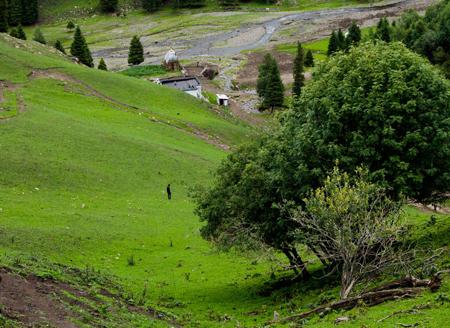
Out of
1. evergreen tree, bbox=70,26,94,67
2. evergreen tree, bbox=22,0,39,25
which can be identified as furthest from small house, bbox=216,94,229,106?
evergreen tree, bbox=22,0,39,25

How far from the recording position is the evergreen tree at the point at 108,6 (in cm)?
18724

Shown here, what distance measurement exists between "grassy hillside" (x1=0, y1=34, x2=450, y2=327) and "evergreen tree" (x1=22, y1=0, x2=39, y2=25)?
100565mm

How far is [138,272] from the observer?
3812 cm

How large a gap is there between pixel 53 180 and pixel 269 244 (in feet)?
72.8

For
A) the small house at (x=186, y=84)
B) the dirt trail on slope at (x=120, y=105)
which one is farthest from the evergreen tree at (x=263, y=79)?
the dirt trail on slope at (x=120, y=105)

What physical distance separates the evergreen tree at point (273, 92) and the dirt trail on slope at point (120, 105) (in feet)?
95.4

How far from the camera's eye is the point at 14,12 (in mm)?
174875

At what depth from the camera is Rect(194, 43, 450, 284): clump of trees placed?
103 ft

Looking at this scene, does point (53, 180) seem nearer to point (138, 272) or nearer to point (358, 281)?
point (138, 272)

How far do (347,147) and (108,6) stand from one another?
166795mm

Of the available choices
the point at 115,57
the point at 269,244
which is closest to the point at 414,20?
the point at 115,57

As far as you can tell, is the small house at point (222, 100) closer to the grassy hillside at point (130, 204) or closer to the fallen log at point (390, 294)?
A: the grassy hillside at point (130, 204)

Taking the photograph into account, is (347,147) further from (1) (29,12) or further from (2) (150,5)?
(2) (150,5)

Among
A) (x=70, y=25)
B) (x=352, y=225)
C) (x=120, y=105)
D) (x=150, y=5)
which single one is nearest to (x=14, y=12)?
(x=70, y=25)
